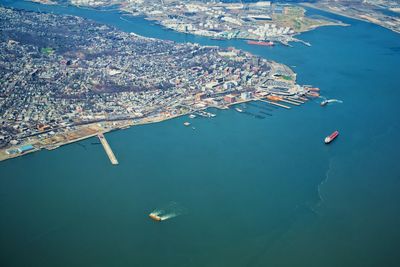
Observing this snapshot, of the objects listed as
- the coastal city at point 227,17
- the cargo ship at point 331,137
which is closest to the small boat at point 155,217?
the cargo ship at point 331,137

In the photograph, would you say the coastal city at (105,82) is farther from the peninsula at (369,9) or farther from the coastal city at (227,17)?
the peninsula at (369,9)

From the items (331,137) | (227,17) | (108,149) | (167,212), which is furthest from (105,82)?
(227,17)

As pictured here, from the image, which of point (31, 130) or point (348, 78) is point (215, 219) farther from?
point (348, 78)

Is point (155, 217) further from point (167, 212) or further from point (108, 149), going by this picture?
point (108, 149)

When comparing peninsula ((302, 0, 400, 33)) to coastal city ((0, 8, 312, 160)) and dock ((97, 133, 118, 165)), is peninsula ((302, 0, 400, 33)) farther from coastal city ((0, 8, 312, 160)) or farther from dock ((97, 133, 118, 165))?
dock ((97, 133, 118, 165))

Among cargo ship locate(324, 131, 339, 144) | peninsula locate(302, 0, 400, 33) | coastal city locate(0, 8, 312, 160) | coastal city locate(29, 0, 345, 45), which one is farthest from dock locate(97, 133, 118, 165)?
peninsula locate(302, 0, 400, 33)
